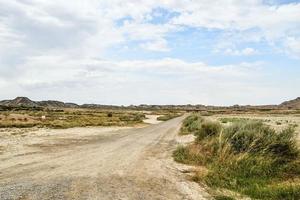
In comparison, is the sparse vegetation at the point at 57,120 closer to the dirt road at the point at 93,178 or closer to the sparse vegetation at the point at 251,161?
the dirt road at the point at 93,178

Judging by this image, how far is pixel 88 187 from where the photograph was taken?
1122 centimetres

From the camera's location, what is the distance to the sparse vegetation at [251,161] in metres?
11.6

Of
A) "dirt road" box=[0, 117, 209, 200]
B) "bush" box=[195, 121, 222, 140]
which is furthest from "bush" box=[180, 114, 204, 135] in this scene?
"dirt road" box=[0, 117, 209, 200]

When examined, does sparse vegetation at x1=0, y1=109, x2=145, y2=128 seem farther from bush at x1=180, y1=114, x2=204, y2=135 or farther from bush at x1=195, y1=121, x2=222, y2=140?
bush at x1=195, y1=121, x2=222, y2=140

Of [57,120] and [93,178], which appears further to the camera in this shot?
[57,120]

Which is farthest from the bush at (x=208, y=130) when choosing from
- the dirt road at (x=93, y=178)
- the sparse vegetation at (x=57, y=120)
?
the sparse vegetation at (x=57, y=120)

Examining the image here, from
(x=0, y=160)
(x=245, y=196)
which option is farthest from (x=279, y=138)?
(x=0, y=160)

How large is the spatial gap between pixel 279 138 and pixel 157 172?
5.76m

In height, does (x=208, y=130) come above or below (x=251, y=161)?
above

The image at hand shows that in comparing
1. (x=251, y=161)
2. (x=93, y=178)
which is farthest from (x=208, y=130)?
(x=93, y=178)

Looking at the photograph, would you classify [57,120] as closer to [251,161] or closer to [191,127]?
[191,127]

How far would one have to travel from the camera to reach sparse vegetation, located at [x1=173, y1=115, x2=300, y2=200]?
38.1 ft

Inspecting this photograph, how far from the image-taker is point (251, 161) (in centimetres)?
1498

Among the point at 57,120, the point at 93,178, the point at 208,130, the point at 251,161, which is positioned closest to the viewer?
the point at 93,178
